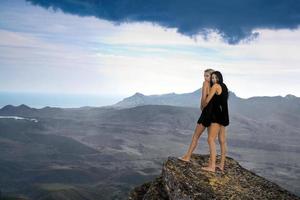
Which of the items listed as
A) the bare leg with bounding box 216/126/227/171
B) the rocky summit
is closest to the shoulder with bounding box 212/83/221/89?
the bare leg with bounding box 216/126/227/171

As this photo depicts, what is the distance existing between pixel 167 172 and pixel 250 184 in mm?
3611

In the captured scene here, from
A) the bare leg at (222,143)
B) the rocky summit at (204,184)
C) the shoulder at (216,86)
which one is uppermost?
the shoulder at (216,86)

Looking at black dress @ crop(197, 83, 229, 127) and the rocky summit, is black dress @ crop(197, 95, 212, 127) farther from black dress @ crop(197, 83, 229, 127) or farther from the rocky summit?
the rocky summit

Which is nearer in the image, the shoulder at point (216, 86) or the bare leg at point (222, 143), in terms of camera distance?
the shoulder at point (216, 86)

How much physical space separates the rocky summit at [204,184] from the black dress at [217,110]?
204 cm

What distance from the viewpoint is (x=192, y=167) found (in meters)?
18.0

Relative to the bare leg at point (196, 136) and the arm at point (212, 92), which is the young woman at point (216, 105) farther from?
the bare leg at point (196, 136)

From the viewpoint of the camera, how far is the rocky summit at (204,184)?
16203 millimetres

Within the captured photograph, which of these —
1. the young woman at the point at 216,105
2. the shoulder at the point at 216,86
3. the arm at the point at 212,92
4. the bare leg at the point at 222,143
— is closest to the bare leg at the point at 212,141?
the young woman at the point at 216,105

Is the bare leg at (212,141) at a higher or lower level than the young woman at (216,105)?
lower

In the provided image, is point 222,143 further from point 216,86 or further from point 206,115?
point 216,86

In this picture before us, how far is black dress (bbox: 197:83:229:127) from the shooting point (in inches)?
675

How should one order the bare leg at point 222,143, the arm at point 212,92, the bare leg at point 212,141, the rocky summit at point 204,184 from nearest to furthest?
1. the rocky summit at point 204,184
2. the arm at point 212,92
3. the bare leg at point 212,141
4. the bare leg at point 222,143

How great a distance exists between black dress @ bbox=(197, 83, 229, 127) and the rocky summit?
2041 mm
